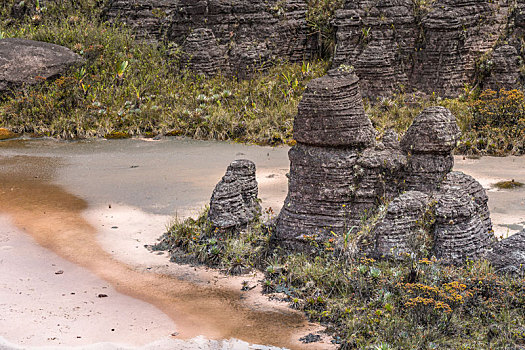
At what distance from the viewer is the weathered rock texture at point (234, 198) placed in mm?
7641

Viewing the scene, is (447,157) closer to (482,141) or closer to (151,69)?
(482,141)

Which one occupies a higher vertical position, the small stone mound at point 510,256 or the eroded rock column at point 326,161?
the eroded rock column at point 326,161

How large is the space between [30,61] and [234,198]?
36.6 feet

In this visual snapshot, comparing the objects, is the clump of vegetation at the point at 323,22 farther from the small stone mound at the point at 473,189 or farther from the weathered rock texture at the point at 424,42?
the small stone mound at the point at 473,189

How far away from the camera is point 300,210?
730cm

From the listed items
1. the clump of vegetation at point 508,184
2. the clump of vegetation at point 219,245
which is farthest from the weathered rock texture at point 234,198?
the clump of vegetation at point 508,184

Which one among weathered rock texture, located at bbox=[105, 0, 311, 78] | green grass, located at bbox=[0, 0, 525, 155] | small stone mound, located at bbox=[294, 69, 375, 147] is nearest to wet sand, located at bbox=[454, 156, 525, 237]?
green grass, located at bbox=[0, 0, 525, 155]

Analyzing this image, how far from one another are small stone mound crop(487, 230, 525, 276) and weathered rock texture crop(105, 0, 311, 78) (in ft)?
38.7

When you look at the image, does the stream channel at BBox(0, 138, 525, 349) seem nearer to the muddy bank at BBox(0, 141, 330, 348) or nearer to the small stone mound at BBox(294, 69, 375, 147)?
the muddy bank at BBox(0, 141, 330, 348)

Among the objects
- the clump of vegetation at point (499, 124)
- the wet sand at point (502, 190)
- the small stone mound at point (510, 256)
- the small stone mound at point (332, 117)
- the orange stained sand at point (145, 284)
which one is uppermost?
the small stone mound at point (332, 117)

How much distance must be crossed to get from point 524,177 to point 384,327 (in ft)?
20.5

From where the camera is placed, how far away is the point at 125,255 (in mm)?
7738

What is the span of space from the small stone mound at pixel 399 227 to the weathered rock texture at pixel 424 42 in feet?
29.8

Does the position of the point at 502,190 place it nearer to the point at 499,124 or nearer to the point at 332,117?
the point at 499,124
